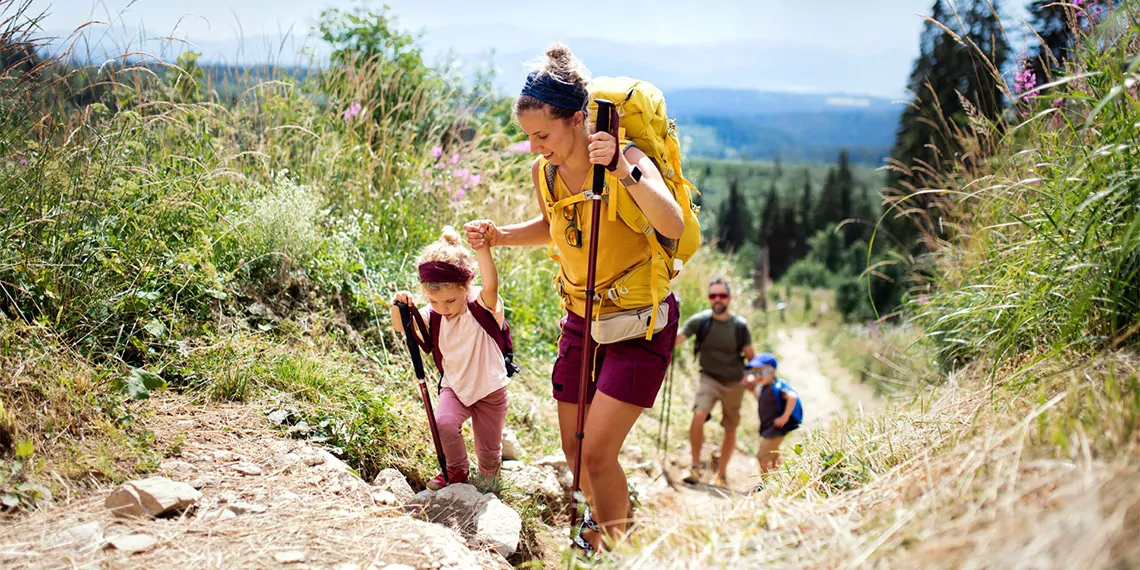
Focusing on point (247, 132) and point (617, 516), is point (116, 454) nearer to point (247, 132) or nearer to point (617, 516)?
point (617, 516)

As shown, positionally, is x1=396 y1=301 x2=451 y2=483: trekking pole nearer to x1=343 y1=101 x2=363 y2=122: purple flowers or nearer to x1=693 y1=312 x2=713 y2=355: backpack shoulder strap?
x1=343 y1=101 x2=363 y2=122: purple flowers

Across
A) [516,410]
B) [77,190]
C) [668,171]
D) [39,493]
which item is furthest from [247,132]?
[668,171]

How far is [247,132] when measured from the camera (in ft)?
18.2

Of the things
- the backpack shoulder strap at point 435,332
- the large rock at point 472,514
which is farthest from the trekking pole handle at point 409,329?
the large rock at point 472,514

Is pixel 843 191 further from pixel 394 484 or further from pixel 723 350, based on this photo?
pixel 394 484

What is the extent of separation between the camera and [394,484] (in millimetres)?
3510

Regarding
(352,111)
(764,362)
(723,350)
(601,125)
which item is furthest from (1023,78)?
(352,111)

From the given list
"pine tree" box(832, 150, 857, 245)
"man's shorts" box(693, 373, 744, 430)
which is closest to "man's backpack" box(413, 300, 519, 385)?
"man's shorts" box(693, 373, 744, 430)

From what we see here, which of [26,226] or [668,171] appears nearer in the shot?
[668,171]

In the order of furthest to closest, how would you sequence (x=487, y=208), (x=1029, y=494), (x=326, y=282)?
(x=487, y=208)
(x=326, y=282)
(x=1029, y=494)

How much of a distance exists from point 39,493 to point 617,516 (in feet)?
7.02

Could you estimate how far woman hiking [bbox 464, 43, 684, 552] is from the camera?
9.30 feet

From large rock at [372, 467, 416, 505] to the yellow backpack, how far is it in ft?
4.37

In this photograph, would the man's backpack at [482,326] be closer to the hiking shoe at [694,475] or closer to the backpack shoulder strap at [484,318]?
the backpack shoulder strap at [484,318]
